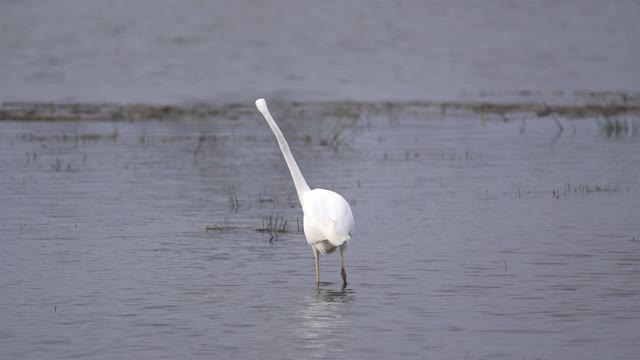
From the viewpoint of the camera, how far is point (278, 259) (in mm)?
13805

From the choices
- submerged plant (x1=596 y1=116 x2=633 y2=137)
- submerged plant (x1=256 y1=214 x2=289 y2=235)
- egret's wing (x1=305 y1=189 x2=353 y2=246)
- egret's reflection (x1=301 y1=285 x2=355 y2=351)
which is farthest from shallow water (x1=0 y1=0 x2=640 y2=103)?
egret's reflection (x1=301 y1=285 x2=355 y2=351)

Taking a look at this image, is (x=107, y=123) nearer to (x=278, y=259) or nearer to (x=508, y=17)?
(x=278, y=259)

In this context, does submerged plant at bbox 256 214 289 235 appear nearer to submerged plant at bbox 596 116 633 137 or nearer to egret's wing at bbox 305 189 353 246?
egret's wing at bbox 305 189 353 246

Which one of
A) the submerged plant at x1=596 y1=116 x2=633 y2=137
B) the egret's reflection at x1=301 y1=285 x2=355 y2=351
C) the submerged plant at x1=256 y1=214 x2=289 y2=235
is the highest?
the submerged plant at x1=596 y1=116 x2=633 y2=137

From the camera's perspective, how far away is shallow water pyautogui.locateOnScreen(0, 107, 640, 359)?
10.3m

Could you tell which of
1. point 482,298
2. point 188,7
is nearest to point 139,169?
point 482,298

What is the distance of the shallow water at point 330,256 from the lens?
10.3 meters

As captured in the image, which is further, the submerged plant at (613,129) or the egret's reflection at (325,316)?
the submerged plant at (613,129)

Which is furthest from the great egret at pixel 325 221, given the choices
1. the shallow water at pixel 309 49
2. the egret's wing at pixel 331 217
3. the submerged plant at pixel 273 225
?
the shallow water at pixel 309 49

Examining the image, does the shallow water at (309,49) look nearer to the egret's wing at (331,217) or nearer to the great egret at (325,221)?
the great egret at (325,221)

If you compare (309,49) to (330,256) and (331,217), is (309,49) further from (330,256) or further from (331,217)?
(331,217)

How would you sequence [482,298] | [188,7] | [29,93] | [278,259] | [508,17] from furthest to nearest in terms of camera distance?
[188,7] < [508,17] < [29,93] < [278,259] < [482,298]

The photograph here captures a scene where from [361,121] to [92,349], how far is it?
21235 millimetres

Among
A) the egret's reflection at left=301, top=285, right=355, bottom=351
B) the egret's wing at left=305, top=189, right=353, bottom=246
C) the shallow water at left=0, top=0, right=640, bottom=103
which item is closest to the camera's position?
the egret's reflection at left=301, top=285, right=355, bottom=351
